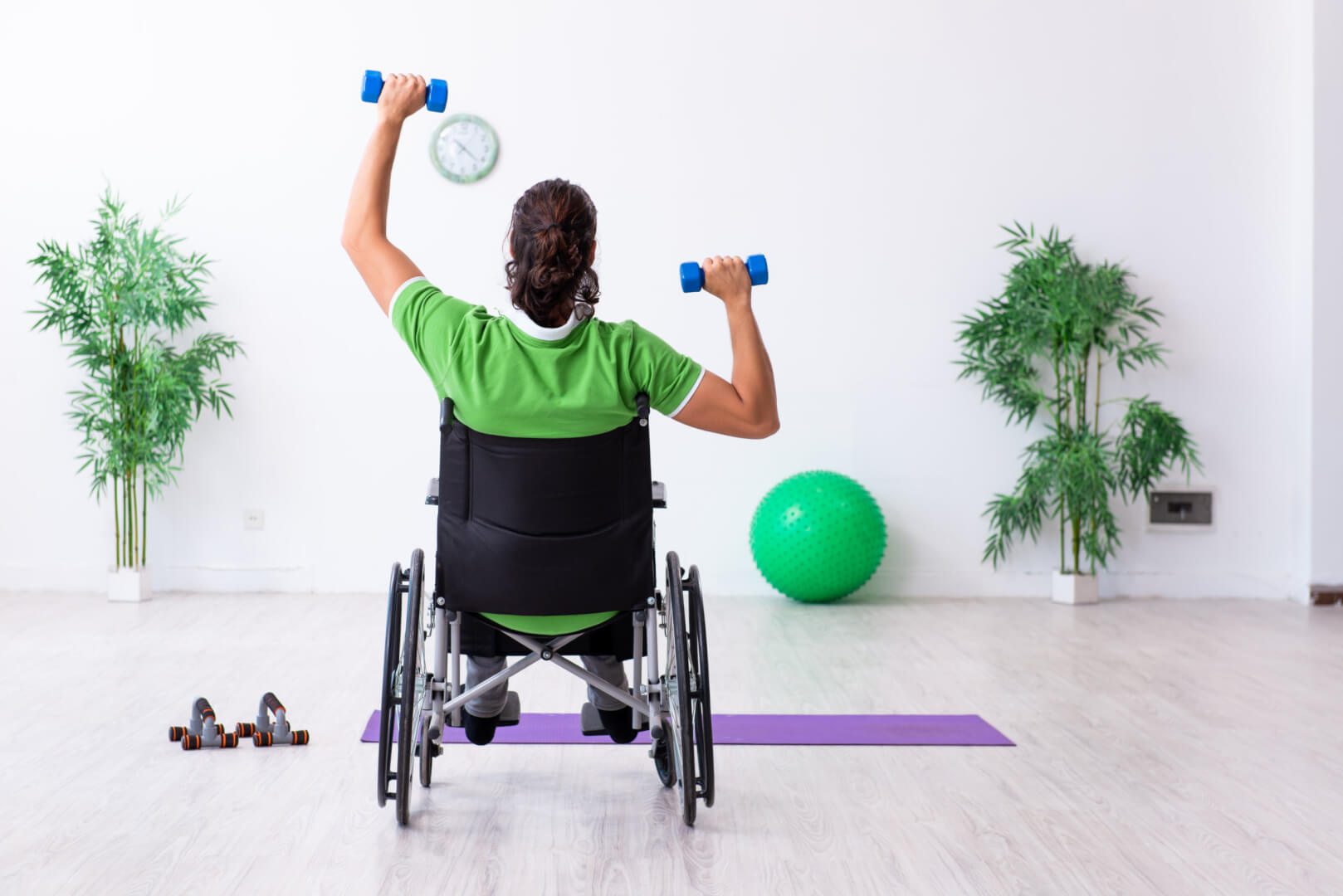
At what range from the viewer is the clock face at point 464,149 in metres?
4.77

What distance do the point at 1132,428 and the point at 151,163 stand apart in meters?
4.15

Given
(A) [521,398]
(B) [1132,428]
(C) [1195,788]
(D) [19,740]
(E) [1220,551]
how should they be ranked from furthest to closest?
(E) [1220,551] < (B) [1132,428] < (D) [19,740] < (C) [1195,788] < (A) [521,398]

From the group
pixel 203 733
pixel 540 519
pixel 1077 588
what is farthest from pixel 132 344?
pixel 1077 588

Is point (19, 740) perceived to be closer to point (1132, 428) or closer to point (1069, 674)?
point (1069, 674)

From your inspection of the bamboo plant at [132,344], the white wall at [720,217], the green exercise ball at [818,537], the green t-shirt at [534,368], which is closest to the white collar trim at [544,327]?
the green t-shirt at [534,368]

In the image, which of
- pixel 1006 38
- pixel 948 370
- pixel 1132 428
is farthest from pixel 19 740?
pixel 1006 38

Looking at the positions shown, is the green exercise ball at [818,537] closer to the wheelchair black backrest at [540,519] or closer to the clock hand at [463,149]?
the clock hand at [463,149]

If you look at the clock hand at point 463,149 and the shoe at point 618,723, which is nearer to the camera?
the shoe at point 618,723

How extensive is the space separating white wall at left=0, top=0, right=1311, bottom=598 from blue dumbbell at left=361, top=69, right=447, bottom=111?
114 inches

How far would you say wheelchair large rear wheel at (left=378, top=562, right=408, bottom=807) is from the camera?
197 centimetres

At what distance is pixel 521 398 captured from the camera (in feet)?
6.28

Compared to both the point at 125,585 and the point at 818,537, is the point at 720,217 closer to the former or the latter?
the point at 818,537

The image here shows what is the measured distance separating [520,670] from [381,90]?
101 centimetres

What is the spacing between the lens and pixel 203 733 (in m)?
2.60
